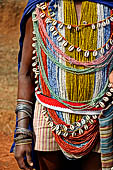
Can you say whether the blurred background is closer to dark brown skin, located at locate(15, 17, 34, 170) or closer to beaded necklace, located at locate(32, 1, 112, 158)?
dark brown skin, located at locate(15, 17, 34, 170)

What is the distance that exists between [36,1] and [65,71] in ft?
1.59

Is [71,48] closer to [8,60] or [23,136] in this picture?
[23,136]

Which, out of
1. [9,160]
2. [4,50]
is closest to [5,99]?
[4,50]

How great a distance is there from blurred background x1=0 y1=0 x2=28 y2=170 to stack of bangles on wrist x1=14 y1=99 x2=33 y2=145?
5.85 metres

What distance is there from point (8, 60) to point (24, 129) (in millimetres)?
7974

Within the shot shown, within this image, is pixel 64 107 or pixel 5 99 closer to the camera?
pixel 64 107

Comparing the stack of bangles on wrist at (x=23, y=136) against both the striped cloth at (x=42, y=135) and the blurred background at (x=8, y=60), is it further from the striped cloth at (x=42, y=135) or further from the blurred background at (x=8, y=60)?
the blurred background at (x=8, y=60)

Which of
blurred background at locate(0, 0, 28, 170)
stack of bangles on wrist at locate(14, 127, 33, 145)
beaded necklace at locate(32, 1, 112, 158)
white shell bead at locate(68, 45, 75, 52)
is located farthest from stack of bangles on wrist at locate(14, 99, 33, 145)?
blurred background at locate(0, 0, 28, 170)

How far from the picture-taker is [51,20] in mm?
2217

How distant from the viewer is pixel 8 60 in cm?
1009

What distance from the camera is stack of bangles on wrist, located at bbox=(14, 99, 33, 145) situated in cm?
225

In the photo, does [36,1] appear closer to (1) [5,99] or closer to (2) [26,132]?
(2) [26,132]

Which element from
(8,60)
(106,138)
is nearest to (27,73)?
(106,138)

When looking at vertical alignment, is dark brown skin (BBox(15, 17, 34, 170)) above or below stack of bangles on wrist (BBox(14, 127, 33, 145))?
above
